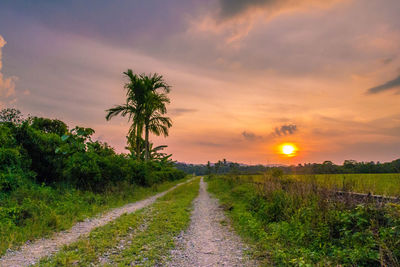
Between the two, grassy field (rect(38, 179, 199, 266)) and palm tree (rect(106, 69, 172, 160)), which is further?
palm tree (rect(106, 69, 172, 160))

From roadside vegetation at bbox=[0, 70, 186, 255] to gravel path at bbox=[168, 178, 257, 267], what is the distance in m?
3.95

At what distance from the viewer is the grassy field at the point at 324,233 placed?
429 cm

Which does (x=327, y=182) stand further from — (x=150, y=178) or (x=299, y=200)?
(x=150, y=178)

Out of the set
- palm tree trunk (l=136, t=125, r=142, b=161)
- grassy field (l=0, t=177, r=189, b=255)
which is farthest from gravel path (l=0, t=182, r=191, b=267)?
palm tree trunk (l=136, t=125, r=142, b=161)

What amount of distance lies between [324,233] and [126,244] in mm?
4867

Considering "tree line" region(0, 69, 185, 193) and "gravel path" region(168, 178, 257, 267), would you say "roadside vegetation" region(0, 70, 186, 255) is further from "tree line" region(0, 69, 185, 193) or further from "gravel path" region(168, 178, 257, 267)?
"gravel path" region(168, 178, 257, 267)

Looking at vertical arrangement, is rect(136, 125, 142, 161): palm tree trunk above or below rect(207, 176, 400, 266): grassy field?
above

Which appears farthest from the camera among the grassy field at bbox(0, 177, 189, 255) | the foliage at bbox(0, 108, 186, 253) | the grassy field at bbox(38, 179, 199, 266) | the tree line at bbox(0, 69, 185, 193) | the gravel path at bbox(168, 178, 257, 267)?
the tree line at bbox(0, 69, 185, 193)

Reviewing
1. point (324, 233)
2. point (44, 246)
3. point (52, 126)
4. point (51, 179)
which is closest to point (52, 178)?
point (51, 179)

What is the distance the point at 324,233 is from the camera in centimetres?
552

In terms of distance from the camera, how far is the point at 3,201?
789 centimetres

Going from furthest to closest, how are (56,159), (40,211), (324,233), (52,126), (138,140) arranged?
(138,140) < (52,126) < (56,159) < (40,211) < (324,233)

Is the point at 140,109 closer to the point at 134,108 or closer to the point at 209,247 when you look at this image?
the point at 134,108

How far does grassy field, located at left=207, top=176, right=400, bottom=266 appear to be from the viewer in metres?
4.29
